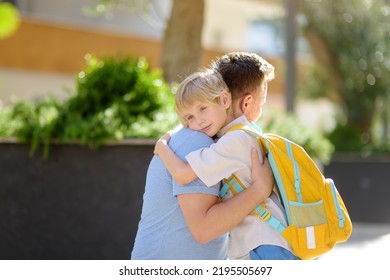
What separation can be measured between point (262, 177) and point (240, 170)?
9 cm

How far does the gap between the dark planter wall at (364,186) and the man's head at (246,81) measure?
9.01 metres

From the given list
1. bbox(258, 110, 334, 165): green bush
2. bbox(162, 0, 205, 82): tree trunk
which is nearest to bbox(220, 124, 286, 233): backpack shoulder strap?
bbox(258, 110, 334, 165): green bush

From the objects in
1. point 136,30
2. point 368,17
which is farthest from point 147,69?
point 136,30

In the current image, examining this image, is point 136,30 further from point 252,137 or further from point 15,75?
point 252,137

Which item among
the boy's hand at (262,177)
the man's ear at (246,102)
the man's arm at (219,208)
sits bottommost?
the man's arm at (219,208)

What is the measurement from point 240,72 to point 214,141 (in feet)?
0.91

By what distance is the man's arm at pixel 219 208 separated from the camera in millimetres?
2740

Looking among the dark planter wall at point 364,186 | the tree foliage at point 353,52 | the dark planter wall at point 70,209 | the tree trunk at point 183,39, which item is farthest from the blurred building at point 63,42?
the dark planter wall at point 70,209

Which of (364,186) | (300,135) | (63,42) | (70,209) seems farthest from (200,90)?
(63,42)

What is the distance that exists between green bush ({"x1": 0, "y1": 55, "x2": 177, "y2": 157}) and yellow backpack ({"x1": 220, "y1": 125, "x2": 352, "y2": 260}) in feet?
10.2

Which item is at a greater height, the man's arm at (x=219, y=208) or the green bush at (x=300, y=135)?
the man's arm at (x=219, y=208)

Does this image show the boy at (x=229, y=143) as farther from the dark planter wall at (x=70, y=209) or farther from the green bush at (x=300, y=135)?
the green bush at (x=300, y=135)

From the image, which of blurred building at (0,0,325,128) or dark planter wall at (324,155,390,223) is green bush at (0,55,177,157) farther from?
blurred building at (0,0,325,128)

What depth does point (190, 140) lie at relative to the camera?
2.89 metres
